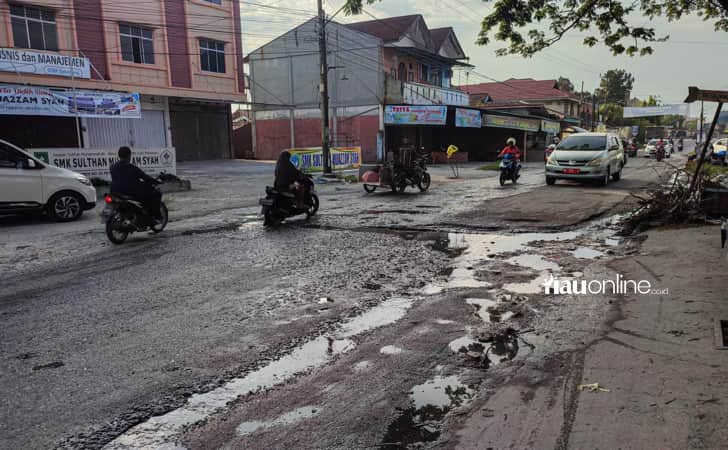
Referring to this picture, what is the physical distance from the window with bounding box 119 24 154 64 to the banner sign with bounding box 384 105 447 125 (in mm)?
14745

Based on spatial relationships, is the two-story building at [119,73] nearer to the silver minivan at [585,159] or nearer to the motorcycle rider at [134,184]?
the motorcycle rider at [134,184]

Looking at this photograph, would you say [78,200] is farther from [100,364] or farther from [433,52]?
[433,52]

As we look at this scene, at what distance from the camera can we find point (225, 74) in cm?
3100

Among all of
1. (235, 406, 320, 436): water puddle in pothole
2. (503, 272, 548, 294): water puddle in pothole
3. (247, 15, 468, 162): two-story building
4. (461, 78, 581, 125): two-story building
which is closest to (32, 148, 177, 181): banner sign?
(503, 272, 548, 294): water puddle in pothole

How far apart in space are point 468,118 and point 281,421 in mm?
34584

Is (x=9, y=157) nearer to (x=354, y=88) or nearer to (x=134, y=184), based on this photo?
(x=134, y=184)

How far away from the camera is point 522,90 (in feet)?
197

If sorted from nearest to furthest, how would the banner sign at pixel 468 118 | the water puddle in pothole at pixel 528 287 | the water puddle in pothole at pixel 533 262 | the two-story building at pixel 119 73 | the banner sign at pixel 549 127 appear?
the water puddle in pothole at pixel 528 287 < the water puddle in pothole at pixel 533 262 < the two-story building at pixel 119 73 < the banner sign at pixel 468 118 < the banner sign at pixel 549 127

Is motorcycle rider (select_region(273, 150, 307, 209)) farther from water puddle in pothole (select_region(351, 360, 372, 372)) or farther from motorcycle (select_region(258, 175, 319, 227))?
water puddle in pothole (select_region(351, 360, 372, 372))

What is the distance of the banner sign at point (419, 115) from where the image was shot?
33.5 meters

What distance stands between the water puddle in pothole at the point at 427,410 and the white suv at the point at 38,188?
10462mm

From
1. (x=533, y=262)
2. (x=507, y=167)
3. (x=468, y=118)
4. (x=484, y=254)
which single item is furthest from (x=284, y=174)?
(x=468, y=118)

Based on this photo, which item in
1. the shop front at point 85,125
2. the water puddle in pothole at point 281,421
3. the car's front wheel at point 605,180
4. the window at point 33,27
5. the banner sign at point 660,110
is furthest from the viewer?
the banner sign at point 660,110

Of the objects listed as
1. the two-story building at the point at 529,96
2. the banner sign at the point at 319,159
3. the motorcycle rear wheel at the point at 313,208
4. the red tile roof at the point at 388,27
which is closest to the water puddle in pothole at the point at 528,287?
the motorcycle rear wheel at the point at 313,208
